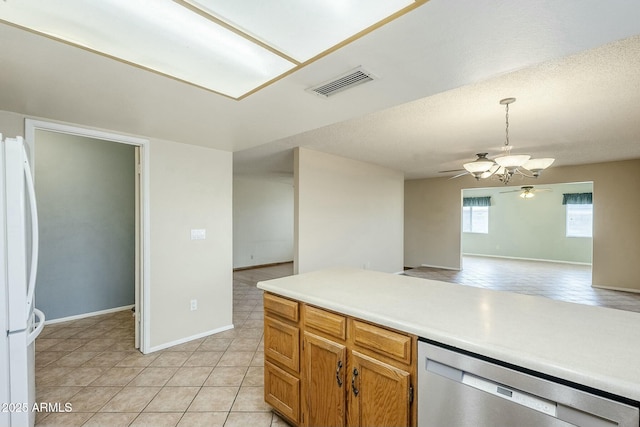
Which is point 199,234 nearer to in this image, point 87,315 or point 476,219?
point 87,315

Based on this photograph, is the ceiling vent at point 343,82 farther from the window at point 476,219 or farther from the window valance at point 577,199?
the window valance at point 577,199

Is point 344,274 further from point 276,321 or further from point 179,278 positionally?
point 179,278

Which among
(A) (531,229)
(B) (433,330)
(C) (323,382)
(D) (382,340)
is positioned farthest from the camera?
(A) (531,229)

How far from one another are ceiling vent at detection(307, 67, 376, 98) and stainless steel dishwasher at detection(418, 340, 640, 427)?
137 centimetres

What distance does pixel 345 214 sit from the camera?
16.8 feet

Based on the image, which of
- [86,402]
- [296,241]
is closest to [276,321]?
[86,402]

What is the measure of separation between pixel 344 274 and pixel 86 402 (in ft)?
7.07

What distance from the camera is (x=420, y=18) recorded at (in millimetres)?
1100

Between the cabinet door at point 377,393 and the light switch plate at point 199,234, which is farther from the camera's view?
the light switch plate at point 199,234

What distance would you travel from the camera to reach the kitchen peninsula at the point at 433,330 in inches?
35.9

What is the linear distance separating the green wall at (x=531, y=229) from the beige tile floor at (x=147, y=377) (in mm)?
4822

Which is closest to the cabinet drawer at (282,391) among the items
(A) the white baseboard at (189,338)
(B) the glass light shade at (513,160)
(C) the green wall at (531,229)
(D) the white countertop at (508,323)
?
(D) the white countertop at (508,323)

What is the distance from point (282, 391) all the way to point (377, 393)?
0.74 meters

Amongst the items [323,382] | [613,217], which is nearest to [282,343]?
[323,382]
